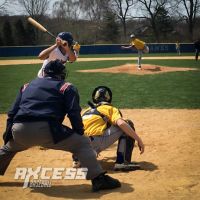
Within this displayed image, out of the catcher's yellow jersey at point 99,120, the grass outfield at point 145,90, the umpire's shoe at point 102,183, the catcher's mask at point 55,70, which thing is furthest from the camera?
the grass outfield at point 145,90

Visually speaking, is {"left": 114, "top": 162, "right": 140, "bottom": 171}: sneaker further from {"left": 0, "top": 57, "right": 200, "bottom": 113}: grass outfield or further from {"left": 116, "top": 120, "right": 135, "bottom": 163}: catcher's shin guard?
{"left": 0, "top": 57, "right": 200, "bottom": 113}: grass outfield

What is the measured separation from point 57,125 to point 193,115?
550 centimetres

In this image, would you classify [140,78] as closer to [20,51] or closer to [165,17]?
[20,51]

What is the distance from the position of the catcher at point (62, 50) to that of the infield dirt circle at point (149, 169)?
1.46 meters

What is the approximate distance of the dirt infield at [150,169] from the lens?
4285 mm

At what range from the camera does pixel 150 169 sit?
5234mm

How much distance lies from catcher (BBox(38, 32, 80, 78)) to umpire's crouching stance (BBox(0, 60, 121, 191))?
1315 mm

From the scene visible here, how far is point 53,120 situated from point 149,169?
1.72 metres

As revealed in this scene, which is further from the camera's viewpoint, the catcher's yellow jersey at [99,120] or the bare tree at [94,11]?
the bare tree at [94,11]

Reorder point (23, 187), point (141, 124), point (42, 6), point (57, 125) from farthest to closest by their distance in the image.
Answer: point (42, 6) < point (141, 124) < point (23, 187) < point (57, 125)

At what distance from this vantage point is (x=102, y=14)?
6731 centimetres

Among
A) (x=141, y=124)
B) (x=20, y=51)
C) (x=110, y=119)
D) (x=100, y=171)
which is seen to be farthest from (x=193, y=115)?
(x=20, y=51)

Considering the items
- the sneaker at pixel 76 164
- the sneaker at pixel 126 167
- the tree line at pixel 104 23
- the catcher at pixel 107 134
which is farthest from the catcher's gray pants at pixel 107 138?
the tree line at pixel 104 23

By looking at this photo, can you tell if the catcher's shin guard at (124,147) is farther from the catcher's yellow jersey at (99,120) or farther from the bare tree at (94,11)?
the bare tree at (94,11)
